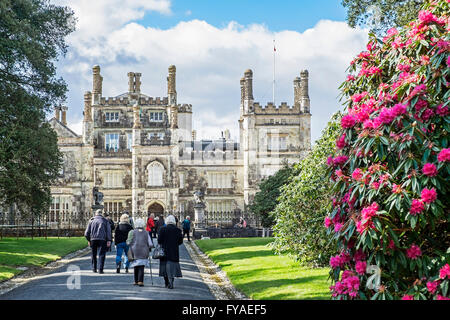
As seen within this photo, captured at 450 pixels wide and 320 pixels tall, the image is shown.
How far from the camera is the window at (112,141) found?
58906mm

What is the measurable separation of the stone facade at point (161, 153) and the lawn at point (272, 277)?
3177 centimetres

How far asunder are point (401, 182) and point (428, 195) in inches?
22.2

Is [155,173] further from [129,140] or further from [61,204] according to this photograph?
[61,204]

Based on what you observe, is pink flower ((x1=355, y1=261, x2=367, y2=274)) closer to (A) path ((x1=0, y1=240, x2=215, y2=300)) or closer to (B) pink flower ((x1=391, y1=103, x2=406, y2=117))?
(B) pink flower ((x1=391, y1=103, x2=406, y2=117))

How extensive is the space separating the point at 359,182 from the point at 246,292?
6.06 meters

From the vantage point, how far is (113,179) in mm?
56656

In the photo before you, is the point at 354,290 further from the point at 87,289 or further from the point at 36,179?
the point at 36,179

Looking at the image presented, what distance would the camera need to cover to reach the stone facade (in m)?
54.3

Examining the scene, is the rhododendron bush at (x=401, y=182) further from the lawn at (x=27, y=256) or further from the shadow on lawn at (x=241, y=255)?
the shadow on lawn at (x=241, y=255)

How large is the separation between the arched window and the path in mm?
37107

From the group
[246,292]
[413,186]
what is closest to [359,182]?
[413,186]

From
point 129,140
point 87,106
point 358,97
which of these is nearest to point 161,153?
point 129,140

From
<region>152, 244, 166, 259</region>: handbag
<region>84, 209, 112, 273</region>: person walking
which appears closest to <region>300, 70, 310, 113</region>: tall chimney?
<region>84, 209, 112, 273</region>: person walking

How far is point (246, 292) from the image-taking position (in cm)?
1274
